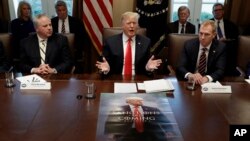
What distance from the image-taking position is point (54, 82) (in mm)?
2443

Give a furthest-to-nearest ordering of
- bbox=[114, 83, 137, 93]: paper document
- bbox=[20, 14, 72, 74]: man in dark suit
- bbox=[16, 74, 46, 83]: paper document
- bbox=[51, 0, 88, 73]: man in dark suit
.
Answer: bbox=[51, 0, 88, 73]: man in dark suit < bbox=[20, 14, 72, 74]: man in dark suit < bbox=[16, 74, 46, 83]: paper document < bbox=[114, 83, 137, 93]: paper document

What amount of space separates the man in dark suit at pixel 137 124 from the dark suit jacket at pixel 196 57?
44.9 inches

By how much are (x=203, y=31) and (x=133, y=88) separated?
3.52 feet

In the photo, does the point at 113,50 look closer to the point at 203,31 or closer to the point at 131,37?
the point at 131,37

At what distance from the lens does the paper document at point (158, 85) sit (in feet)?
7.36

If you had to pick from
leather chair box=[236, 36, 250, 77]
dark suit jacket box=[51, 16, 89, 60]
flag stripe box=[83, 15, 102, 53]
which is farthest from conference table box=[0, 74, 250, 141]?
flag stripe box=[83, 15, 102, 53]

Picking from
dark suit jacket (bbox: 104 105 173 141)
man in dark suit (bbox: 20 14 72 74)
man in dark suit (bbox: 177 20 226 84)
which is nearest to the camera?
dark suit jacket (bbox: 104 105 173 141)

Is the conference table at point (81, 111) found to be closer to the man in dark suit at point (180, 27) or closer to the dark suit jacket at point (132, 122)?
the dark suit jacket at point (132, 122)

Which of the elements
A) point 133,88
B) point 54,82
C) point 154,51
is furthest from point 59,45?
point 154,51

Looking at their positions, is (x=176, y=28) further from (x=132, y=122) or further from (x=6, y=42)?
(x=132, y=122)

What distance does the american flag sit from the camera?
4.44 meters

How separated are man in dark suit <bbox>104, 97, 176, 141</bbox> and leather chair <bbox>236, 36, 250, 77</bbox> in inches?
76.5

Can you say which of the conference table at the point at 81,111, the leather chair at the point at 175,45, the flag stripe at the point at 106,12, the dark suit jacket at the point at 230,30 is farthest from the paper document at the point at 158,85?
the dark suit jacket at the point at 230,30

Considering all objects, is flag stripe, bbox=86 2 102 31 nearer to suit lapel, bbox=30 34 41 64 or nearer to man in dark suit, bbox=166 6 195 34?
man in dark suit, bbox=166 6 195 34
